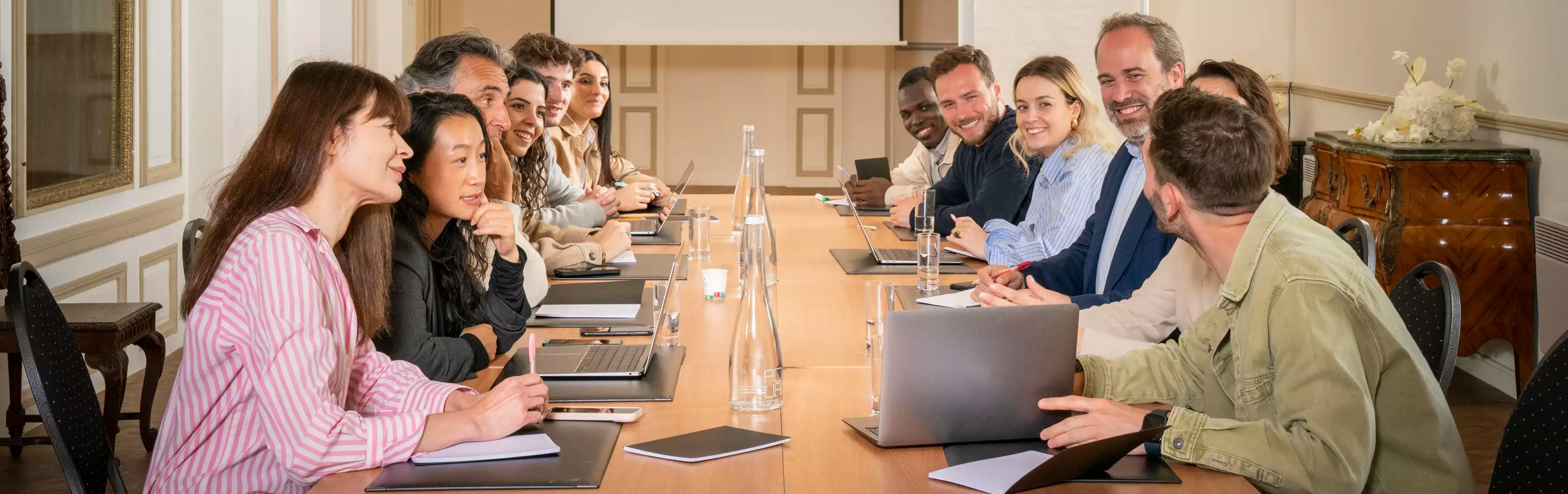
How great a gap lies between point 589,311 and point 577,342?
29 centimetres

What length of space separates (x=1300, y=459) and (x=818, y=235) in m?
2.49

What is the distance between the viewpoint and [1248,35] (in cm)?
655

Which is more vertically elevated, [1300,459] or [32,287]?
[32,287]

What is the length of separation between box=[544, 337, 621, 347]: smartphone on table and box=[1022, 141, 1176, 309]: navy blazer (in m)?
0.95

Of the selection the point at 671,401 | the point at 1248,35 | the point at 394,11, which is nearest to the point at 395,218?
the point at 671,401

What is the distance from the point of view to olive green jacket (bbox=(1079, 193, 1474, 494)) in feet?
4.46

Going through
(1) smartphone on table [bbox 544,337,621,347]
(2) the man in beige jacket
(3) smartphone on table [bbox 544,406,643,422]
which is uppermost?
(2) the man in beige jacket

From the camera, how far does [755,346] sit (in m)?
1.71

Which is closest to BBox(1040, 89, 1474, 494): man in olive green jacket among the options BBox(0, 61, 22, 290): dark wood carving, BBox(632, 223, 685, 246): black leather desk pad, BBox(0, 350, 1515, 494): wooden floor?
BBox(0, 350, 1515, 494): wooden floor

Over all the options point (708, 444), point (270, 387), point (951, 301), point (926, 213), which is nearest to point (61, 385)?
point (270, 387)

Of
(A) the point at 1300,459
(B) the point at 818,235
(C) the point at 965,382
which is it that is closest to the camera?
(A) the point at 1300,459

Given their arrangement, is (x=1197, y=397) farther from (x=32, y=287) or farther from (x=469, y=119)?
(x=32, y=287)

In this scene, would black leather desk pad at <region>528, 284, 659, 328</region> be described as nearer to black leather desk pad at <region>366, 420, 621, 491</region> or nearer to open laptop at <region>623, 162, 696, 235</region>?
black leather desk pad at <region>366, 420, 621, 491</region>

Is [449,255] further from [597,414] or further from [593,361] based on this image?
[597,414]
